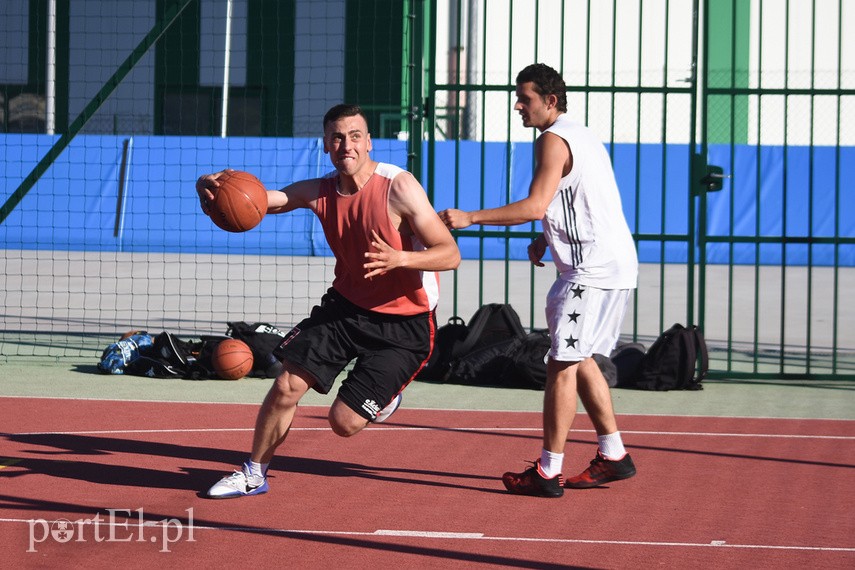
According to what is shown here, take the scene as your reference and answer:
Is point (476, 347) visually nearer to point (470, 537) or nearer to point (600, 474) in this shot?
point (600, 474)

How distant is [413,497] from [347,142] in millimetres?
1729

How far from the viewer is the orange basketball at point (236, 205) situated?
5867 millimetres

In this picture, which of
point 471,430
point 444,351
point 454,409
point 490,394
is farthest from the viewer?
point 444,351

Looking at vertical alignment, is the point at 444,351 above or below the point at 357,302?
below

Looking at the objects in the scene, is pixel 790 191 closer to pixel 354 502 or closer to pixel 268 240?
pixel 268 240

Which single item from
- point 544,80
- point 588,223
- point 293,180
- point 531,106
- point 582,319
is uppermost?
point 293,180

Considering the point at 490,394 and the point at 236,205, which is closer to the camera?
the point at 236,205

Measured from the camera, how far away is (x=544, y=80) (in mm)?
5891

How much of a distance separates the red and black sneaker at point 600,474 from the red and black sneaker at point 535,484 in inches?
7.6

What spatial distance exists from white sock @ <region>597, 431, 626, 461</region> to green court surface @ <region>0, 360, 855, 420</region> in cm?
228

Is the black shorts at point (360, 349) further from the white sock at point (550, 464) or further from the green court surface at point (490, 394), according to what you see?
the green court surface at point (490, 394)

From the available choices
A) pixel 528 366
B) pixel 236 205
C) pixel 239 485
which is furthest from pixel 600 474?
pixel 528 366

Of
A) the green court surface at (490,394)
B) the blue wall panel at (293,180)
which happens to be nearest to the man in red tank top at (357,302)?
the green court surface at (490,394)

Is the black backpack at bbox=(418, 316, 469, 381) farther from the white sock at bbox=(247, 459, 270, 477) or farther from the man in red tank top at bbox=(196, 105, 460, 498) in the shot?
the white sock at bbox=(247, 459, 270, 477)
